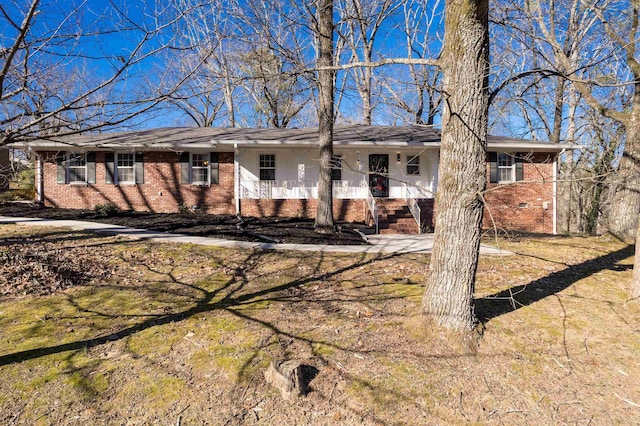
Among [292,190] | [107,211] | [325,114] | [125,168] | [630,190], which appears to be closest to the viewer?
[630,190]

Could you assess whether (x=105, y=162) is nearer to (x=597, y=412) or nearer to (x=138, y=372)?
(x=138, y=372)

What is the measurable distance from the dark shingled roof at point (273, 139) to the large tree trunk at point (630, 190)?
15.8 ft

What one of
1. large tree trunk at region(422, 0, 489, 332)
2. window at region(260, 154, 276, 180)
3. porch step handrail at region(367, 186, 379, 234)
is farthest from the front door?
large tree trunk at region(422, 0, 489, 332)

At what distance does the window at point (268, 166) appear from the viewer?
14234 mm

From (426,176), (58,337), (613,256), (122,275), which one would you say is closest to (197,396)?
(58,337)

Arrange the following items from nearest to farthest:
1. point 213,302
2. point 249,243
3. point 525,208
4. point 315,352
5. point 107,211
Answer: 1. point 315,352
2. point 213,302
3. point 249,243
4. point 107,211
5. point 525,208

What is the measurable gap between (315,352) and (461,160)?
2261mm

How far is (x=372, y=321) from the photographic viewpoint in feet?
12.9

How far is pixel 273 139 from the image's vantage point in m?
13.2

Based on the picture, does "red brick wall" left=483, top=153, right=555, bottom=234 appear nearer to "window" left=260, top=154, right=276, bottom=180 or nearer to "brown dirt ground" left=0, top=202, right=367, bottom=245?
"brown dirt ground" left=0, top=202, right=367, bottom=245

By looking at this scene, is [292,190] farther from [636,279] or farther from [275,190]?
[636,279]

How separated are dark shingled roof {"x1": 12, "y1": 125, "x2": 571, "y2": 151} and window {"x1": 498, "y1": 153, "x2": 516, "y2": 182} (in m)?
0.78

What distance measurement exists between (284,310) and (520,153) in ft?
43.9

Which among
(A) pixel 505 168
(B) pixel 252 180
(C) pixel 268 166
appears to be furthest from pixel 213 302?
(A) pixel 505 168
